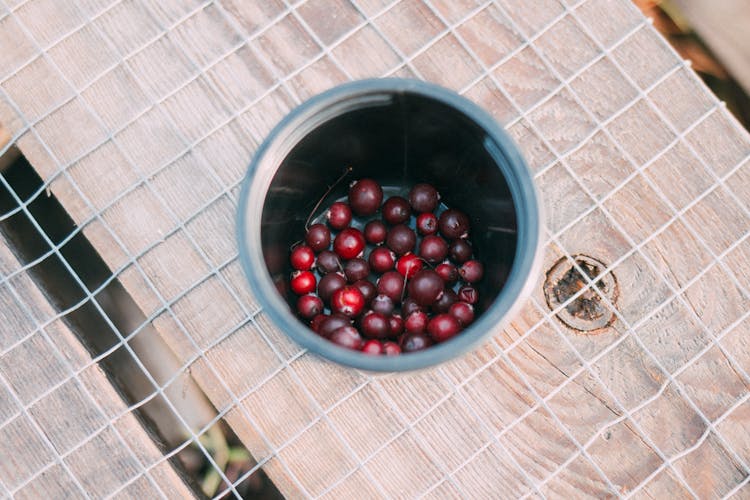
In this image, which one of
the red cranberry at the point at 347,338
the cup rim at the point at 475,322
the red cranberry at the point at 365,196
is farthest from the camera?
the red cranberry at the point at 365,196

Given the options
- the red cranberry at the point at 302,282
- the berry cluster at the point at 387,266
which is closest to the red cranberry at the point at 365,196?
the berry cluster at the point at 387,266

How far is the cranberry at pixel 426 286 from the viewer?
0.70 meters

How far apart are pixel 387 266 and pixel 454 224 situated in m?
0.10

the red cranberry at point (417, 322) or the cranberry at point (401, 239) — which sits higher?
the cranberry at point (401, 239)

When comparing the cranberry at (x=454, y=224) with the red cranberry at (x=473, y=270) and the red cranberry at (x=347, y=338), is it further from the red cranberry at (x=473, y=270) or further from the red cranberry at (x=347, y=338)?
the red cranberry at (x=347, y=338)

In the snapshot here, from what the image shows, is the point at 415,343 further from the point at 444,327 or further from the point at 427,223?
the point at 427,223

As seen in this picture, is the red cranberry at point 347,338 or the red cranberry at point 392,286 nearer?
the red cranberry at point 347,338

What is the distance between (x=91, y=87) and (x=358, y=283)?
1.40 ft

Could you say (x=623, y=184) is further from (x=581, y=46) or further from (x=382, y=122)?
(x=382, y=122)

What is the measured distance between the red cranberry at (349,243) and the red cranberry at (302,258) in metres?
0.03

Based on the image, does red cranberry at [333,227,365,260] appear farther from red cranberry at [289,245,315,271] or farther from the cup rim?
the cup rim

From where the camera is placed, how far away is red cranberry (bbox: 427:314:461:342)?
2.21ft

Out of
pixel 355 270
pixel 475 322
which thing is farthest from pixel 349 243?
pixel 475 322

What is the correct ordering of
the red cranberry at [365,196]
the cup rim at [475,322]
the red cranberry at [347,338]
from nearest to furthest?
the cup rim at [475,322], the red cranberry at [347,338], the red cranberry at [365,196]
